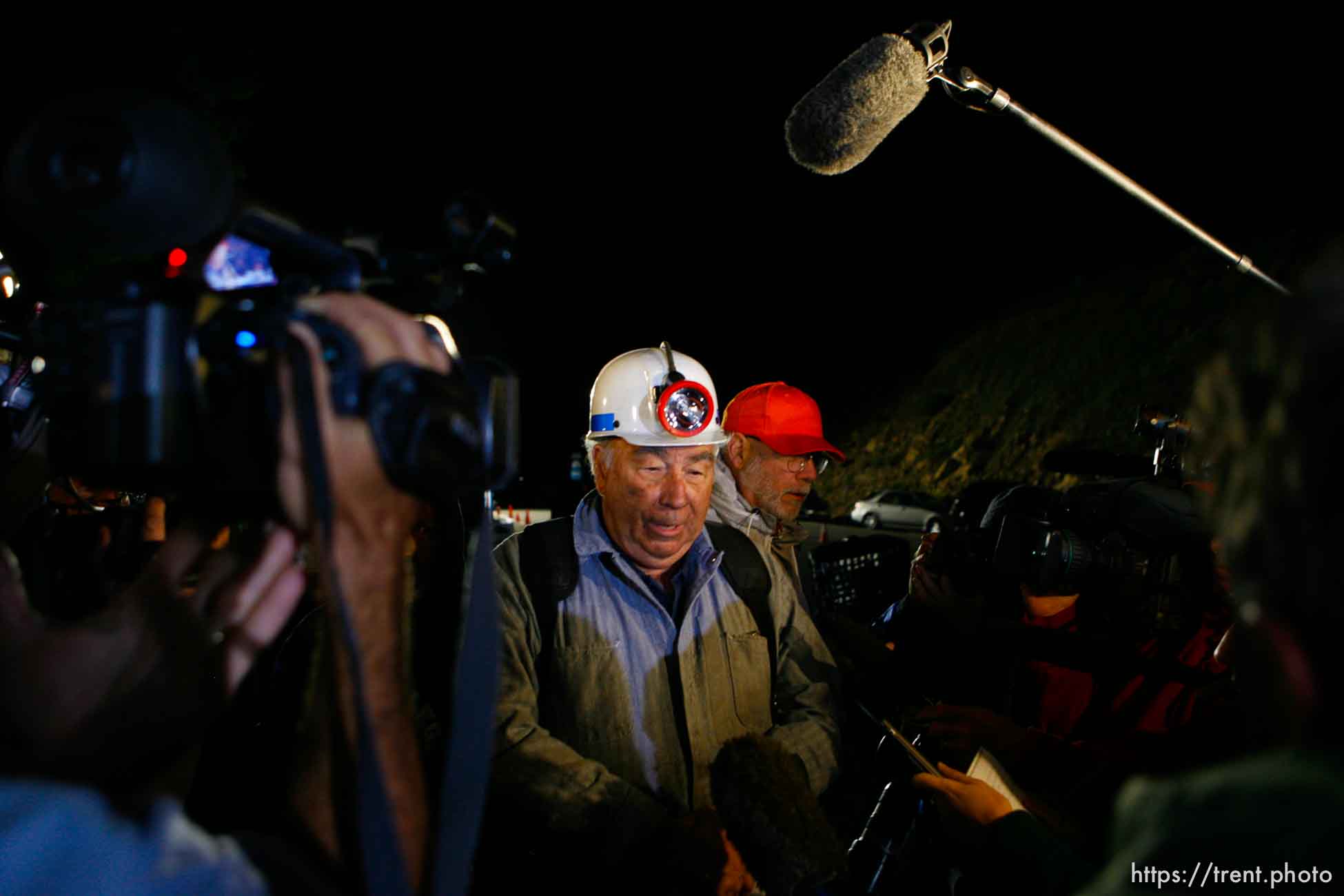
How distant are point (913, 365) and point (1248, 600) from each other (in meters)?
28.9

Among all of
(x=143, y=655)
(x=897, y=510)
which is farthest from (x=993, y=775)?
(x=897, y=510)

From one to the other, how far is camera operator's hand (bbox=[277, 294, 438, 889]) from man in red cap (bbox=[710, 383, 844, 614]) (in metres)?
3.17

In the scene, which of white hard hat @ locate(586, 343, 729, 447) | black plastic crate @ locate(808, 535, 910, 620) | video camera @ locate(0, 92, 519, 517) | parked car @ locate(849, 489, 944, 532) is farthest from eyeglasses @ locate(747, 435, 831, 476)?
parked car @ locate(849, 489, 944, 532)

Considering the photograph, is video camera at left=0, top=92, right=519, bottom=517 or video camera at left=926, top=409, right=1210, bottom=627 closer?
video camera at left=0, top=92, right=519, bottom=517

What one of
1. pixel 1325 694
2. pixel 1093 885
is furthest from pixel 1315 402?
pixel 1093 885

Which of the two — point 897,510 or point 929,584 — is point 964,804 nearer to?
point 929,584

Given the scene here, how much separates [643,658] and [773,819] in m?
0.67

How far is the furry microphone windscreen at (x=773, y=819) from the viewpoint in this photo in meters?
2.07

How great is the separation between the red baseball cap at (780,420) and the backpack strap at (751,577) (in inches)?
56.4

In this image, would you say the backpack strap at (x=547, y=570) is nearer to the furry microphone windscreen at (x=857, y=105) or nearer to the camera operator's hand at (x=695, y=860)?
the camera operator's hand at (x=695, y=860)

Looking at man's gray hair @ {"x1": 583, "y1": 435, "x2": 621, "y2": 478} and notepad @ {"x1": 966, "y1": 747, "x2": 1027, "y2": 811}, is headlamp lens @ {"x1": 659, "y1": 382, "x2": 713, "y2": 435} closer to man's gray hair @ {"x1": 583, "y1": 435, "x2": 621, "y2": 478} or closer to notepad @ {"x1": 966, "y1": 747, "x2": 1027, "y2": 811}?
man's gray hair @ {"x1": 583, "y1": 435, "x2": 621, "y2": 478}

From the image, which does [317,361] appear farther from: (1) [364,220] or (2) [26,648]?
(2) [26,648]

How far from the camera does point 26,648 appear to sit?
984mm

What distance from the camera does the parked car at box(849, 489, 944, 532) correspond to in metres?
20.7
